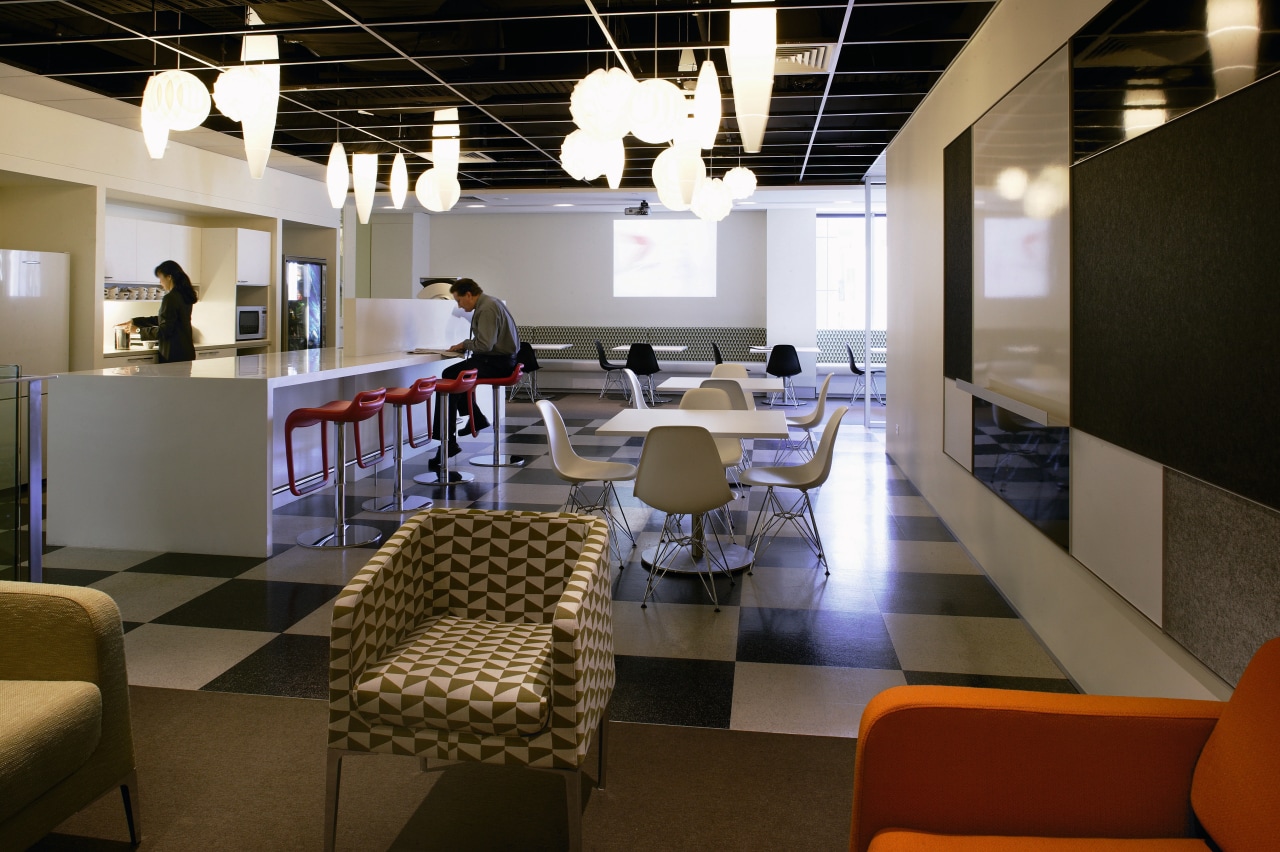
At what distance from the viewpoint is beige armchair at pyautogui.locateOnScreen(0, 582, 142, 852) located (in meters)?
2.14

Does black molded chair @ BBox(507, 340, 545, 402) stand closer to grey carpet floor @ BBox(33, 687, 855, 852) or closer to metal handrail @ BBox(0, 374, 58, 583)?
metal handrail @ BBox(0, 374, 58, 583)

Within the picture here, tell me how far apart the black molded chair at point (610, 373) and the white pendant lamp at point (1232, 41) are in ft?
37.0

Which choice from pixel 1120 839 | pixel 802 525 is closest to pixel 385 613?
pixel 1120 839

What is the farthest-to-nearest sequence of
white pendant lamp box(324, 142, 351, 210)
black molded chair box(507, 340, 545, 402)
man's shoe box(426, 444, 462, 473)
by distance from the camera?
black molded chair box(507, 340, 545, 402) < man's shoe box(426, 444, 462, 473) < white pendant lamp box(324, 142, 351, 210)

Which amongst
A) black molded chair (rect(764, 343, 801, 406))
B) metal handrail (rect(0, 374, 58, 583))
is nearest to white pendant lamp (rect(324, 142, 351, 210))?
metal handrail (rect(0, 374, 58, 583))

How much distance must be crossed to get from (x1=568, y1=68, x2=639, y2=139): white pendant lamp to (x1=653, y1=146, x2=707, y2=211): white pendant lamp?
80 centimetres

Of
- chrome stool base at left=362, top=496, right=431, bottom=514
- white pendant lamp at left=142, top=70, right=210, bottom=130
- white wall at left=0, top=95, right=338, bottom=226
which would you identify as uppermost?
white wall at left=0, top=95, right=338, bottom=226

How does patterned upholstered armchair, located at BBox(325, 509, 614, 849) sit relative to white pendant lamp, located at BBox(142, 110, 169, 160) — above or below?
below

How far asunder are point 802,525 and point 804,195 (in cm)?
825

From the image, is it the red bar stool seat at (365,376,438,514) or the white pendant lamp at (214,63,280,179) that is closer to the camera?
the white pendant lamp at (214,63,280,179)

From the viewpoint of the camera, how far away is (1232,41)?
221cm

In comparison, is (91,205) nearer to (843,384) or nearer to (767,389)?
(767,389)

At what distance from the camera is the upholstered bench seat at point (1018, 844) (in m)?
1.68

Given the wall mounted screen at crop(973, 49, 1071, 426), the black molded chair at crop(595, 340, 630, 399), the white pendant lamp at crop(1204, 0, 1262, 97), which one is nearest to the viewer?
the white pendant lamp at crop(1204, 0, 1262, 97)
